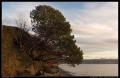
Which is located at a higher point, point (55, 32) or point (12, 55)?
point (55, 32)

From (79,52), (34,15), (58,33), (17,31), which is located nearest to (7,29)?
(17,31)

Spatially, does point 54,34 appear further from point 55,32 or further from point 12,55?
point 12,55

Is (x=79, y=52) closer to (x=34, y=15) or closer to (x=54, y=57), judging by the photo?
(x=54, y=57)

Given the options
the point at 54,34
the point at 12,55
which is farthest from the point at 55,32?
the point at 12,55

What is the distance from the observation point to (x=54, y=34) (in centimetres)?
3316

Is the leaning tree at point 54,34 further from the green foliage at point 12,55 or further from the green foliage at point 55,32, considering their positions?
the green foliage at point 12,55

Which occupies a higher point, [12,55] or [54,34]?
[54,34]

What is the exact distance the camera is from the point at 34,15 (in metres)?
33.5

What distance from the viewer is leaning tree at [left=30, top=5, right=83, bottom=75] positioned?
108 feet

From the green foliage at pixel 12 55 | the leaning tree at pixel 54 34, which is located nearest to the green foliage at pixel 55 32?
the leaning tree at pixel 54 34

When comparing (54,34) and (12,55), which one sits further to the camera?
(54,34)

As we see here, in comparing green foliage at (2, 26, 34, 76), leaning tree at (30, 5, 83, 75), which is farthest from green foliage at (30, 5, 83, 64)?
green foliage at (2, 26, 34, 76)

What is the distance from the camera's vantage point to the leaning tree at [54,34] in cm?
3284

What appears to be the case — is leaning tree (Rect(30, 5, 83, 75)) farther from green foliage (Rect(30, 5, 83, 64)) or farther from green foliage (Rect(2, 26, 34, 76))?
green foliage (Rect(2, 26, 34, 76))
